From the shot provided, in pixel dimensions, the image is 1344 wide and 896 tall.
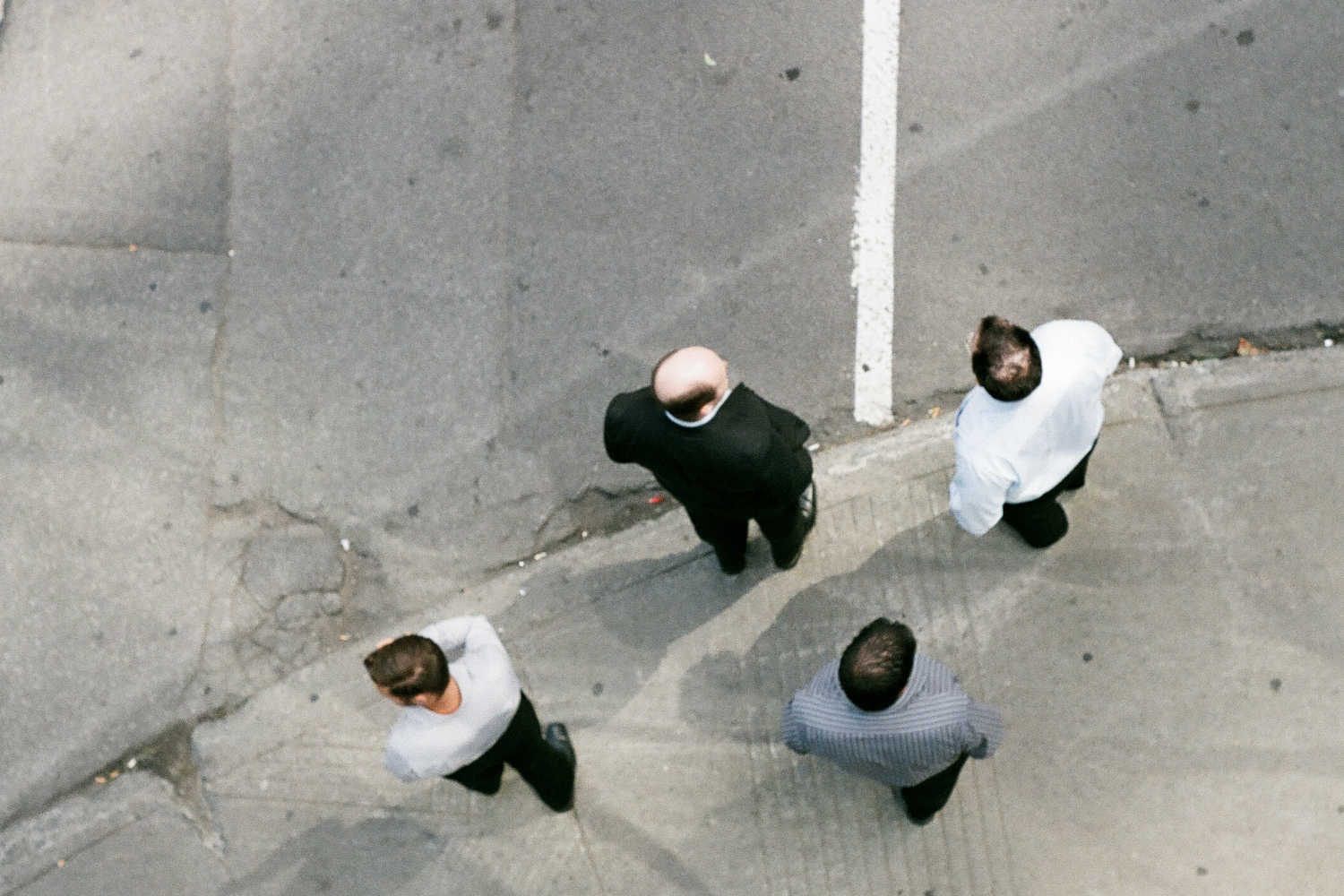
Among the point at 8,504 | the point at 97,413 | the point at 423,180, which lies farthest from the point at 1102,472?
the point at 8,504

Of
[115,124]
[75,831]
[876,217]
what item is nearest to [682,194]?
[876,217]

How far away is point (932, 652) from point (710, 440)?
1.77 metres

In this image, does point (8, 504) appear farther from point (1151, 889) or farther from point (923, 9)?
point (1151, 889)

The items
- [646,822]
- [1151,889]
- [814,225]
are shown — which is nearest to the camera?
[1151,889]

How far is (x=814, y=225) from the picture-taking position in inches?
211

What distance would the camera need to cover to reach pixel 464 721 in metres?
3.80

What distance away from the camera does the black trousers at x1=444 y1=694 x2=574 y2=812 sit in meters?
4.17

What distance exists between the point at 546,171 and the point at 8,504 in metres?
3.29

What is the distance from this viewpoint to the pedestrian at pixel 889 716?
137 inches

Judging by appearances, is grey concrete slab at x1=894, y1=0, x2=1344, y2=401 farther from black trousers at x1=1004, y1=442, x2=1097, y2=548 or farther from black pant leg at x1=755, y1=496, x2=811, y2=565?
black pant leg at x1=755, y1=496, x2=811, y2=565

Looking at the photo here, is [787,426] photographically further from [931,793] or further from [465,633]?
[931,793]

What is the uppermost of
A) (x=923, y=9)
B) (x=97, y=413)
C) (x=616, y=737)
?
(x=923, y=9)

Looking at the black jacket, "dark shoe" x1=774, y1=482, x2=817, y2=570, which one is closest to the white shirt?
the black jacket

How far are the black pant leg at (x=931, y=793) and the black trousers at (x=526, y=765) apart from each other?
149 cm
